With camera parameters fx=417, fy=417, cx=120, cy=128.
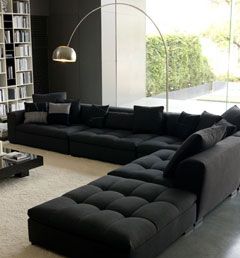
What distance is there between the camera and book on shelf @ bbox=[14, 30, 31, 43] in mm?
7896

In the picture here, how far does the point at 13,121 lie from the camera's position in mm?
6793

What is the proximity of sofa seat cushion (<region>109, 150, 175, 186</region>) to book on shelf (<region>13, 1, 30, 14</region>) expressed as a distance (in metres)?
4.75

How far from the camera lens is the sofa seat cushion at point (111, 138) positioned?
556 centimetres

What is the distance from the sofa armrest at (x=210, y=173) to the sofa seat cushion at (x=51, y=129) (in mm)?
2670

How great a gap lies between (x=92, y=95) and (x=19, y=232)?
525cm

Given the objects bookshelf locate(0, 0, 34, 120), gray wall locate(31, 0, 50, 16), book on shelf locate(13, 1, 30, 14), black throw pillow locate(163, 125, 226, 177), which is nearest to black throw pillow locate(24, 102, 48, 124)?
bookshelf locate(0, 0, 34, 120)

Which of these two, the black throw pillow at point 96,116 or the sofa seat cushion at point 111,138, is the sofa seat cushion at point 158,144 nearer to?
the sofa seat cushion at point 111,138

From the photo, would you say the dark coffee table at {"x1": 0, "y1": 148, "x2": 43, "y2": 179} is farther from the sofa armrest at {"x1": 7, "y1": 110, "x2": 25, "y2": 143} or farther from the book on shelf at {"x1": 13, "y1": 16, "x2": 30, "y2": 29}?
the book on shelf at {"x1": 13, "y1": 16, "x2": 30, "y2": 29}

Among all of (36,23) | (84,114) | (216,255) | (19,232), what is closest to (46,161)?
(84,114)

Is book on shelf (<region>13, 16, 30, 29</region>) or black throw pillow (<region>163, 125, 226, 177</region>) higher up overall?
book on shelf (<region>13, 16, 30, 29</region>)

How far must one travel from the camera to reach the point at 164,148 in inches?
206

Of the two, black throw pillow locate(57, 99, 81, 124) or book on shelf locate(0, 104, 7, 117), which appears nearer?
black throw pillow locate(57, 99, 81, 124)

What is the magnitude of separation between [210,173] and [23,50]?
5.47m

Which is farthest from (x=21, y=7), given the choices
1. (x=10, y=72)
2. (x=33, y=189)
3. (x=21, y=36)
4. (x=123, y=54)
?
(x=33, y=189)
